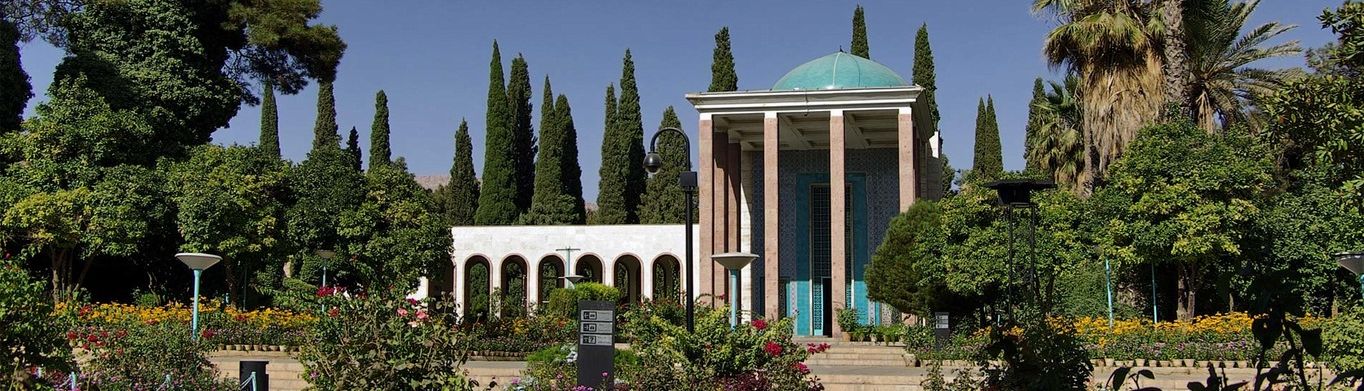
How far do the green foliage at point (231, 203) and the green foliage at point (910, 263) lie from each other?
1229cm

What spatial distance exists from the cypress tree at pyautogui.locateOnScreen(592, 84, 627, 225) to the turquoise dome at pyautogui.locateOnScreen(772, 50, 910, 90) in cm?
1493

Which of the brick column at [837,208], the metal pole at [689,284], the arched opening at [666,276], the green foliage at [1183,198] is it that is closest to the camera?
the metal pole at [689,284]

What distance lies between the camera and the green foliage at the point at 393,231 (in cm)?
2394

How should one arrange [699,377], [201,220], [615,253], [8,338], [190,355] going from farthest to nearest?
1. [615,253]
2. [201,220]
3. [190,355]
4. [699,377]
5. [8,338]

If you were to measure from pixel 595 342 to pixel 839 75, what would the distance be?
18.8 meters

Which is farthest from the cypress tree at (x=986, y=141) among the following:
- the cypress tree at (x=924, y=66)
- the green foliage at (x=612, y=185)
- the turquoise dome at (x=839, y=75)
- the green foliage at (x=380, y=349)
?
the green foliage at (x=380, y=349)

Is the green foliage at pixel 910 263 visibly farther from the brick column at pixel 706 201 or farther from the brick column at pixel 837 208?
the brick column at pixel 706 201

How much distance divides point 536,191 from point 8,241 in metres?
21.7

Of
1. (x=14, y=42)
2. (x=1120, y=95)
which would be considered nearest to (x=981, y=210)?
(x=1120, y=95)

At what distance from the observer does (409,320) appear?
7.40m

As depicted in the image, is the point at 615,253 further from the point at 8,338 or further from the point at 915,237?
the point at 8,338

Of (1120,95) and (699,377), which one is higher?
(1120,95)

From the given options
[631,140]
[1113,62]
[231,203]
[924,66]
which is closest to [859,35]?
[924,66]

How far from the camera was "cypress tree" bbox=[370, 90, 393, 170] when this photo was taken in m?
45.7
